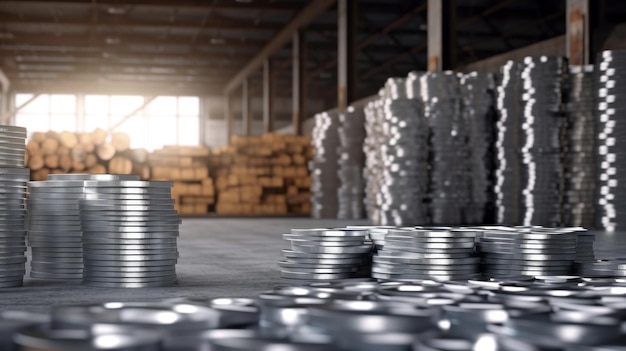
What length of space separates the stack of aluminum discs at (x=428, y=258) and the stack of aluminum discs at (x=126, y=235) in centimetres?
139

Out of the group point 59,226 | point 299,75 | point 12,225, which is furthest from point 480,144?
point 299,75

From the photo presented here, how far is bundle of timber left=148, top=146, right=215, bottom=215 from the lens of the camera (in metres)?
18.7

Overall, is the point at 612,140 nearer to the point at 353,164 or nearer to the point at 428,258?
the point at 353,164

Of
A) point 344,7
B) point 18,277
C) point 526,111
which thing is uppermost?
point 344,7

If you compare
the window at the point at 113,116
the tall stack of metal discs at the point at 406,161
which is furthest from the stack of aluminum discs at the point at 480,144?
the window at the point at 113,116

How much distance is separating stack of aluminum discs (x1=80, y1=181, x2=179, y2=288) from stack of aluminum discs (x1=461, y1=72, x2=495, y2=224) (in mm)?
7417

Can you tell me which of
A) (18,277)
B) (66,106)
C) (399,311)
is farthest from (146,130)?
(399,311)

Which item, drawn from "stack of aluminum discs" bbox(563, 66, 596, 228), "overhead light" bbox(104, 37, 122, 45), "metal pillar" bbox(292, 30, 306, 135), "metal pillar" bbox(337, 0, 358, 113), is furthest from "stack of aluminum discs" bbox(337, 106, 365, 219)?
"overhead light" bbox(104, 37, 122, 45)

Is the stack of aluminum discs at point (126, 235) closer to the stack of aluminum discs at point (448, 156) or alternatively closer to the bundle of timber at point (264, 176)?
the stack of aluminum discs at point (448, 156)

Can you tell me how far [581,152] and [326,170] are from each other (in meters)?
6.83

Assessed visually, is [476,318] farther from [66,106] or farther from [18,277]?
[66,106]

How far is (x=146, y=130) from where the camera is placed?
127ft

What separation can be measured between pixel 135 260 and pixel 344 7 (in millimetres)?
13715

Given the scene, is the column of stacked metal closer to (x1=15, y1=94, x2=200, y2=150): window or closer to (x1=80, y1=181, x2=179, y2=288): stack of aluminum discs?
(x1=80, y1=181, x2=179, y2=288): stack of aluminum discs
